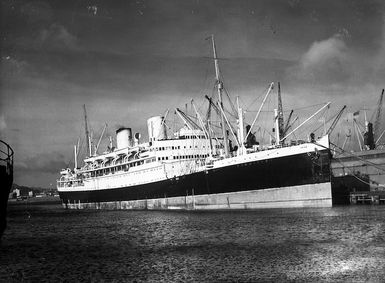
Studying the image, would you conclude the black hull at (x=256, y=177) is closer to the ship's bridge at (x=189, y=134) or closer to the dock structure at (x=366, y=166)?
the ship's bridge at (x=189, y=134)

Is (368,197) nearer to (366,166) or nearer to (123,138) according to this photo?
(366,166)

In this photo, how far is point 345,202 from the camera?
5672 centimetres

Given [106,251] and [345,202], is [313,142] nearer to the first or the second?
[345,202]

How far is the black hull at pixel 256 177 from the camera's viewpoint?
143ft

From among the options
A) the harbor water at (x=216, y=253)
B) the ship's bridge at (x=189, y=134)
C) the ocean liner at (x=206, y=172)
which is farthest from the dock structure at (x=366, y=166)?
the harbor water at (x=216, y=253)

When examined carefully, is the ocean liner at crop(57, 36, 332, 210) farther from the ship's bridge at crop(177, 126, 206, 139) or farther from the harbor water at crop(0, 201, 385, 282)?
the harbor water at crop(0, 201, 385, 282)

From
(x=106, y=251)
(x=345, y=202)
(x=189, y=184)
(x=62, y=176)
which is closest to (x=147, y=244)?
(x=106, y=251)

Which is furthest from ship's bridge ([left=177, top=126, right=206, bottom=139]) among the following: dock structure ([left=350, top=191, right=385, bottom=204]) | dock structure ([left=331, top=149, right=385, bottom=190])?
dock structure ([left=350, top=191, right=385, bottom=204])

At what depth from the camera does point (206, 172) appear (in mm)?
51812

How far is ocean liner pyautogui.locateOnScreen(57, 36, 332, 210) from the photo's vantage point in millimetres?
44125

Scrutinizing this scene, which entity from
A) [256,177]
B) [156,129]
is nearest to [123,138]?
[156,129]

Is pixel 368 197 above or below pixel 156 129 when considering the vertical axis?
below

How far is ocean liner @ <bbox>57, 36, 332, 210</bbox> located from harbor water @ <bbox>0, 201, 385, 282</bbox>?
311 inches

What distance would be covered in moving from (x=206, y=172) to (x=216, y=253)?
2925 centimetres
